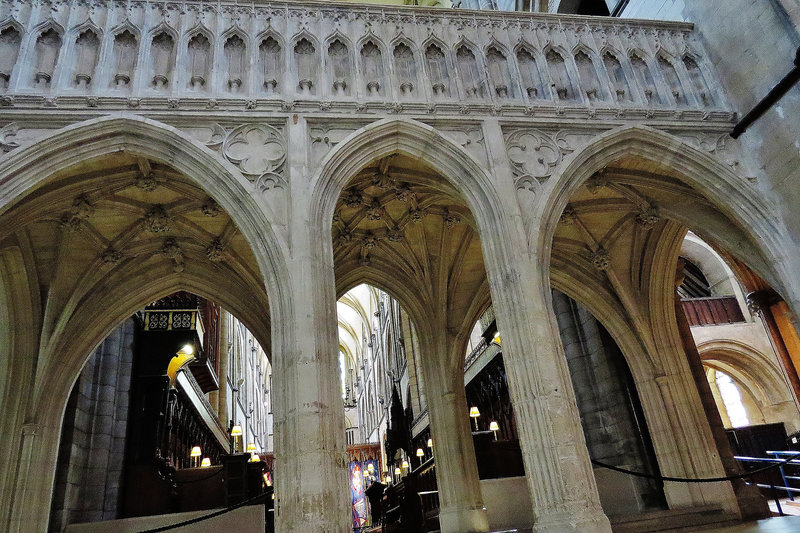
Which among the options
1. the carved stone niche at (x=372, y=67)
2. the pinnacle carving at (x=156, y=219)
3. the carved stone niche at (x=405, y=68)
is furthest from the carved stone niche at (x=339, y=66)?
the pinnacle carving at (x=156, y=219)

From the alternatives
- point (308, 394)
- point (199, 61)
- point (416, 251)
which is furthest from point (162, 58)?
point (416, 251)

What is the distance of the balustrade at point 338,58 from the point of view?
23.0ft

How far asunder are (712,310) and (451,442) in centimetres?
1536

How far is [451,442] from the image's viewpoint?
10031mm

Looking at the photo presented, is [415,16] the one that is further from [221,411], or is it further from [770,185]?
[221,411]

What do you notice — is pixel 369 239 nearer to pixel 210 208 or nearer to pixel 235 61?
pixel 210 208

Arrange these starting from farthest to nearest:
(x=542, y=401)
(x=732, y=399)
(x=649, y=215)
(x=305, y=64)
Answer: (x=732, y=399), (x=649, y=215), (x=305, y=64), (x=542, y=401)

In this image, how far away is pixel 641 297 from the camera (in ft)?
35.6

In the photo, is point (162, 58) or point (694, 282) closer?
point (162, 58)

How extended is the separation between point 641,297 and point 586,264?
1.22 m

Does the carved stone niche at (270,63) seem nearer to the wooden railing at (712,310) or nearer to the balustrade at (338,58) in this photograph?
the balustrade at (338,58)

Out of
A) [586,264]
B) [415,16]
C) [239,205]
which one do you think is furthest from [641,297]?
[239,205]

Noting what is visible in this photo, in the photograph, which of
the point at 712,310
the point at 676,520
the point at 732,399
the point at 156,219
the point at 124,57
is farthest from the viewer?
the point at 732,399

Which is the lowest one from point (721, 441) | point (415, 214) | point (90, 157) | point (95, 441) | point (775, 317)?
point (721, 441)
